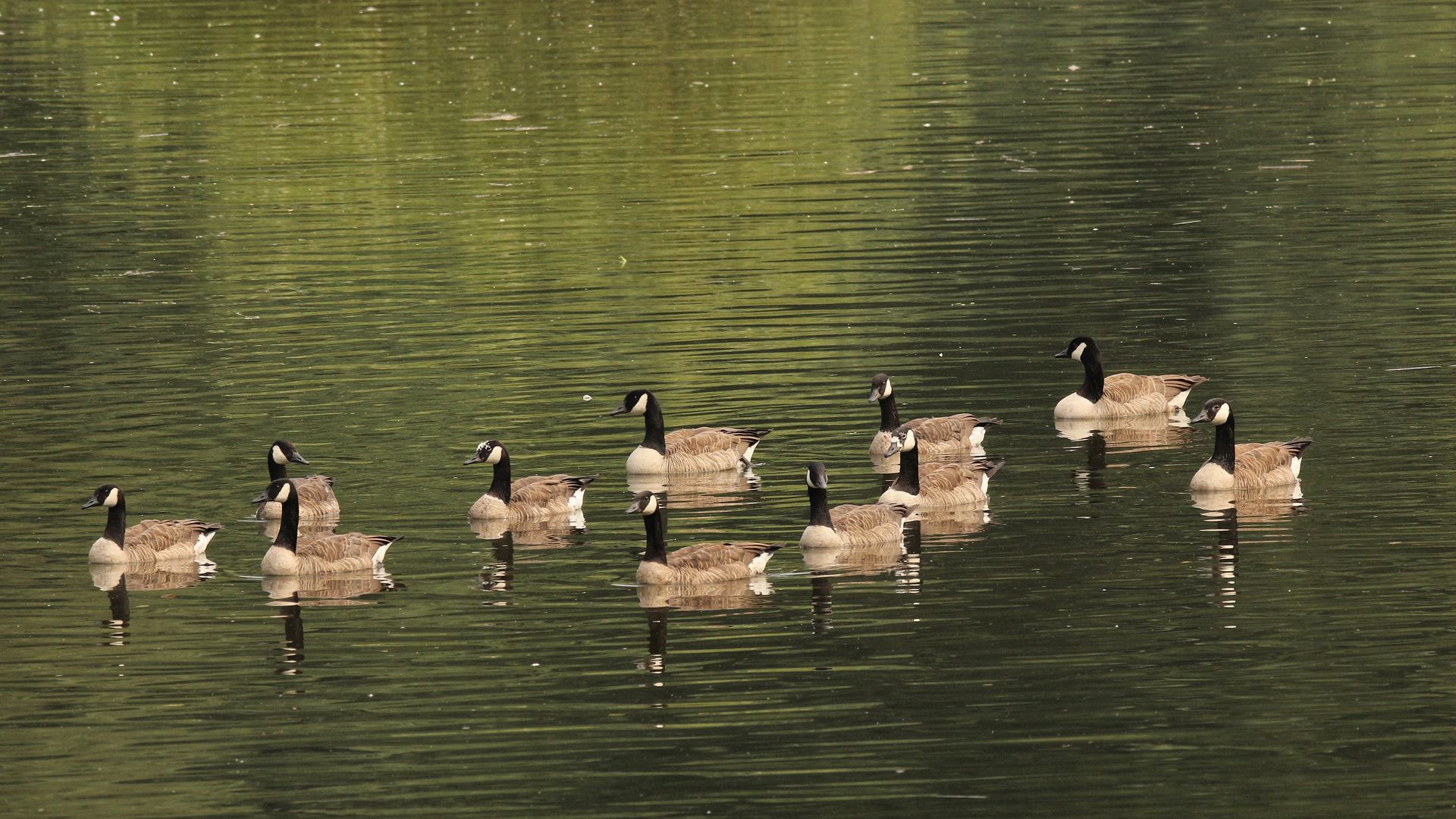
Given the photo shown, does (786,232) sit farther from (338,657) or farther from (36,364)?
(338,657)

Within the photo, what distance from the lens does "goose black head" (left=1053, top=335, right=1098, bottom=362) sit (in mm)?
28281

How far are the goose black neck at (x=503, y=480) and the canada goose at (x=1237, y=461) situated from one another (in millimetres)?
7765

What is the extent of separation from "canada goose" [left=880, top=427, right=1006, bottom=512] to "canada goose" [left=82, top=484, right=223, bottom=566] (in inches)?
300

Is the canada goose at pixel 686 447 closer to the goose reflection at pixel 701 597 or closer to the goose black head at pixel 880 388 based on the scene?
the goose black head at pixel 880 388

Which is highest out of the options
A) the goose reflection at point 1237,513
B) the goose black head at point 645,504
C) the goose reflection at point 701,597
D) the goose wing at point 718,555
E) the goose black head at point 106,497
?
the goose black head at point 106,497

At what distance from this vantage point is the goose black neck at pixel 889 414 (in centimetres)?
2656

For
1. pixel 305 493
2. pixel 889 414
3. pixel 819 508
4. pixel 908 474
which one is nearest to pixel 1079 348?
pixel 889 414

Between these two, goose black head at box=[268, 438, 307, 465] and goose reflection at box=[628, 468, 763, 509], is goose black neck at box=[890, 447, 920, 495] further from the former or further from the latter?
goose black head at box=[268, 438, 307, 465]

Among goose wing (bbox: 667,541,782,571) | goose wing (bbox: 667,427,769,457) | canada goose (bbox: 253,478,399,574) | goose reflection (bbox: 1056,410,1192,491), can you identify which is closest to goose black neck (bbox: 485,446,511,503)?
canada goose (bbox: 253,478,399,574)

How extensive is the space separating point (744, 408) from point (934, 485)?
17.4ft

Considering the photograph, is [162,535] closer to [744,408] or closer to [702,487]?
[702,487]

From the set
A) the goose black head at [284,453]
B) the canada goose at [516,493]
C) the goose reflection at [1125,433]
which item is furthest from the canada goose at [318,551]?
the goose reflection at [1125,433]

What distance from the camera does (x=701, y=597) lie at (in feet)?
69.2

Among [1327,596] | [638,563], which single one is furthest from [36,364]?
[1327,596]
